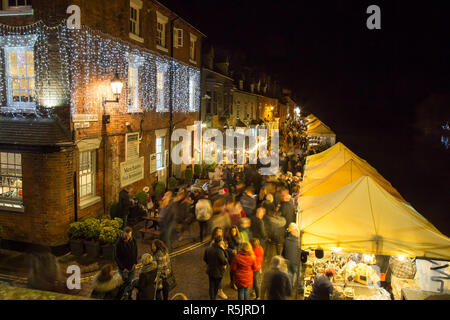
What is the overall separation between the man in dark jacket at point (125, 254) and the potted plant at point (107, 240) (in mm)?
2545

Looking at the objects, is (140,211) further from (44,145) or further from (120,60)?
(120,60)

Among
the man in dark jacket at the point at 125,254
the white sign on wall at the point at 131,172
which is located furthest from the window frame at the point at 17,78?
the man in dark jacket at the point at 125,254

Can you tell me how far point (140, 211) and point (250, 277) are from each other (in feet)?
21.1

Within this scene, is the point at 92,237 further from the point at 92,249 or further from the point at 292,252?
the point at 292,252

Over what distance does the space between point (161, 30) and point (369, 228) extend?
1362 cm

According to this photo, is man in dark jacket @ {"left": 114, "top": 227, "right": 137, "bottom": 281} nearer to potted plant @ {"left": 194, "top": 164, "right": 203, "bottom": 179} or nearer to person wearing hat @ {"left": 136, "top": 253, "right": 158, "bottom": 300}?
person wearing hat @ {"left": 136, "top": 253, "right": 158, "bottom": 300}

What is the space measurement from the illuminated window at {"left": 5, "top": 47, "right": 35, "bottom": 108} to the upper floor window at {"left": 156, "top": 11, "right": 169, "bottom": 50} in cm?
695

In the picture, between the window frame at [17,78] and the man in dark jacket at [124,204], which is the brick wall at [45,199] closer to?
the window frame at [17,78]

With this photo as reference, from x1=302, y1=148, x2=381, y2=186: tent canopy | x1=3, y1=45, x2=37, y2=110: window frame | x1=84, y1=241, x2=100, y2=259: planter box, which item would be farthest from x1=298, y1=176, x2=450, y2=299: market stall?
x1=3, y1=45, x2=37, y2=110: window frame

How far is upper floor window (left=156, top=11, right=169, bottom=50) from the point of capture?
16216mm

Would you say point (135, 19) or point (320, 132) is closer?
point (135, 19)

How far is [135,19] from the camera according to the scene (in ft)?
46.6

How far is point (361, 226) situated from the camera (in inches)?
279

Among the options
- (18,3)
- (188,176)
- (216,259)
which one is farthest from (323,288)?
(188,176)
